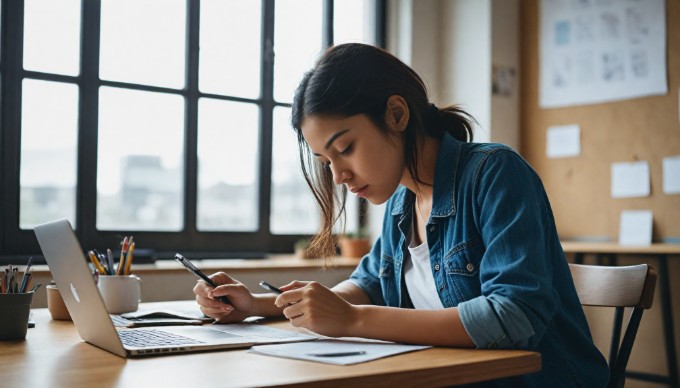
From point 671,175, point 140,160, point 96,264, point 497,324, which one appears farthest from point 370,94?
point 671,175

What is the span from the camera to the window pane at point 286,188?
348cm

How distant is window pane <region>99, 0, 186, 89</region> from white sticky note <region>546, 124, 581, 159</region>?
188 centimetres

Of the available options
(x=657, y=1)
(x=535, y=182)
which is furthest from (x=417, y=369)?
(x=657, y=1)

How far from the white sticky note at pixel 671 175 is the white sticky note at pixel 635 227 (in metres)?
0.14

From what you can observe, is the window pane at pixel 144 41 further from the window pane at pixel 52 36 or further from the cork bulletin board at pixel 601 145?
the cork bulletin board at pixel 601 145

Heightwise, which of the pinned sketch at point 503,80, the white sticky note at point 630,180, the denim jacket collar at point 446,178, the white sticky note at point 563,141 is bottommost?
the denim jacket collar at point 446,178

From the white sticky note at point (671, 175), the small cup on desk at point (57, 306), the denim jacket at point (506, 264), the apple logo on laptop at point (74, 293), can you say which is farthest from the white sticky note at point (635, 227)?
the apple logo on laptop at point (74, 293)

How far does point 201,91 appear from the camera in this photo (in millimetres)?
3240

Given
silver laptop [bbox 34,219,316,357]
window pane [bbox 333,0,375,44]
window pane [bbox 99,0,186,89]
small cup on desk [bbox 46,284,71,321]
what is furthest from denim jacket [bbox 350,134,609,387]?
window pane [bbox 333,0,375,44]

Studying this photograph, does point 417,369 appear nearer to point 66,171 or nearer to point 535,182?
point 535,182

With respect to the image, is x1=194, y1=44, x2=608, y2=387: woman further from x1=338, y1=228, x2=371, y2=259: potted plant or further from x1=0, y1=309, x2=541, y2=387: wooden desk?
x1=338, y1=228, x2=371, y2=259: potted plant

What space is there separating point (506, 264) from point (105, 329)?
26.0 inches

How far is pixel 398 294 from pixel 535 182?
0.42m

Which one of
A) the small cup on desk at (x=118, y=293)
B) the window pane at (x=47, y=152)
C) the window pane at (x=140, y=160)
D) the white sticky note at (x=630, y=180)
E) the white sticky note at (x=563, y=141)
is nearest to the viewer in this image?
the small cup on desk at (x=118, y=293)
